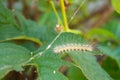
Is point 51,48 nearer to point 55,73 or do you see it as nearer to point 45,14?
point 55,73

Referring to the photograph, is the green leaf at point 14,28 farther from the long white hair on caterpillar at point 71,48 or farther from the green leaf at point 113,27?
the green leaf at point 113,27

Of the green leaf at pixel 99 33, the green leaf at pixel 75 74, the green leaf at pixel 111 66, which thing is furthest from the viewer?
the green leaf at pixel 99 33

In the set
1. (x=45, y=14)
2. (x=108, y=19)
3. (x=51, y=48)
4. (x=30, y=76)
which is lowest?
(x=108, y=19)

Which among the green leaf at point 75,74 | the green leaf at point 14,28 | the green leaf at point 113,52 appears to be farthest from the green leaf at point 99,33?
the green leaf at point 75,74

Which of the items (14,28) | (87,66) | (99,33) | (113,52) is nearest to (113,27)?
(99,33)

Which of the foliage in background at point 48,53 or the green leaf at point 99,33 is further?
the green leaf at point 99,33

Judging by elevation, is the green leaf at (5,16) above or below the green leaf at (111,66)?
above

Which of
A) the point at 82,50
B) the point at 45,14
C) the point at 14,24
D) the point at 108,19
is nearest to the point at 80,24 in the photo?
the point at 108,19

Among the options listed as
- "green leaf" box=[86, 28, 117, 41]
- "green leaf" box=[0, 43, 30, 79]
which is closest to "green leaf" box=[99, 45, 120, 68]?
"green leaf" box=[86, 28, 117, 41]
